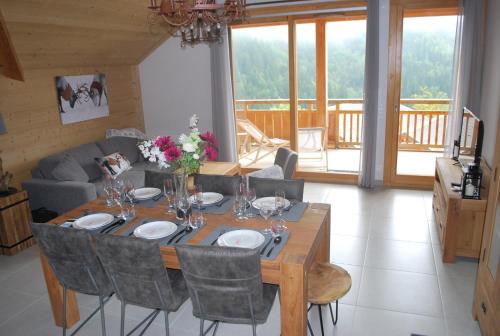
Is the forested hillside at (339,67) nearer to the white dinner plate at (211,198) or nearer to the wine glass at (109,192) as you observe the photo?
the white dinner plate at (211,198)

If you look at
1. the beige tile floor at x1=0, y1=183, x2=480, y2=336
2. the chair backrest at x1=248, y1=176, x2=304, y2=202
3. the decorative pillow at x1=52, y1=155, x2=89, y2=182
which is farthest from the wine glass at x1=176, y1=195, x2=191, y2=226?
the decorative pillow at x1=52, y1=155, x2=89, y2=182

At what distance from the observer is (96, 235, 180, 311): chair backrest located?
214cm

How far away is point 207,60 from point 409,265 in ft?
13.5

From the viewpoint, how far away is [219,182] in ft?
10.6

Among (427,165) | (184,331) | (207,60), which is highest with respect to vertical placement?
(207,60)

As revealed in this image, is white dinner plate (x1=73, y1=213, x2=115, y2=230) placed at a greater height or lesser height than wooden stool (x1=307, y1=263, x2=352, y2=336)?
greater

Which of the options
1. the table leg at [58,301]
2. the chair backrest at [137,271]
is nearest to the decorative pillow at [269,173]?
the chair backrest at [137,271]

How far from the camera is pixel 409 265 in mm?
3508

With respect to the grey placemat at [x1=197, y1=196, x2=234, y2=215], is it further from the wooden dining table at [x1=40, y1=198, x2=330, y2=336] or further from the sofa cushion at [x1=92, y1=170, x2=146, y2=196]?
the sofa cushion at [x1=92, y1=170, x2=146, y2=196]

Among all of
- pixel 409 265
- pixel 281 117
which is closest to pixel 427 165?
pixel 281 117

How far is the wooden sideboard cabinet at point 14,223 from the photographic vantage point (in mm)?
3881

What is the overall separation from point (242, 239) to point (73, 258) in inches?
39.0

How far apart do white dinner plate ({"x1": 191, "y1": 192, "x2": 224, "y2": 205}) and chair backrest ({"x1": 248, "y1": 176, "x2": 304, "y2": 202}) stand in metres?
0.28

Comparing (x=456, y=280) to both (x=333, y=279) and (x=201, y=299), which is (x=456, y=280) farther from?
(x=201, y=299)
